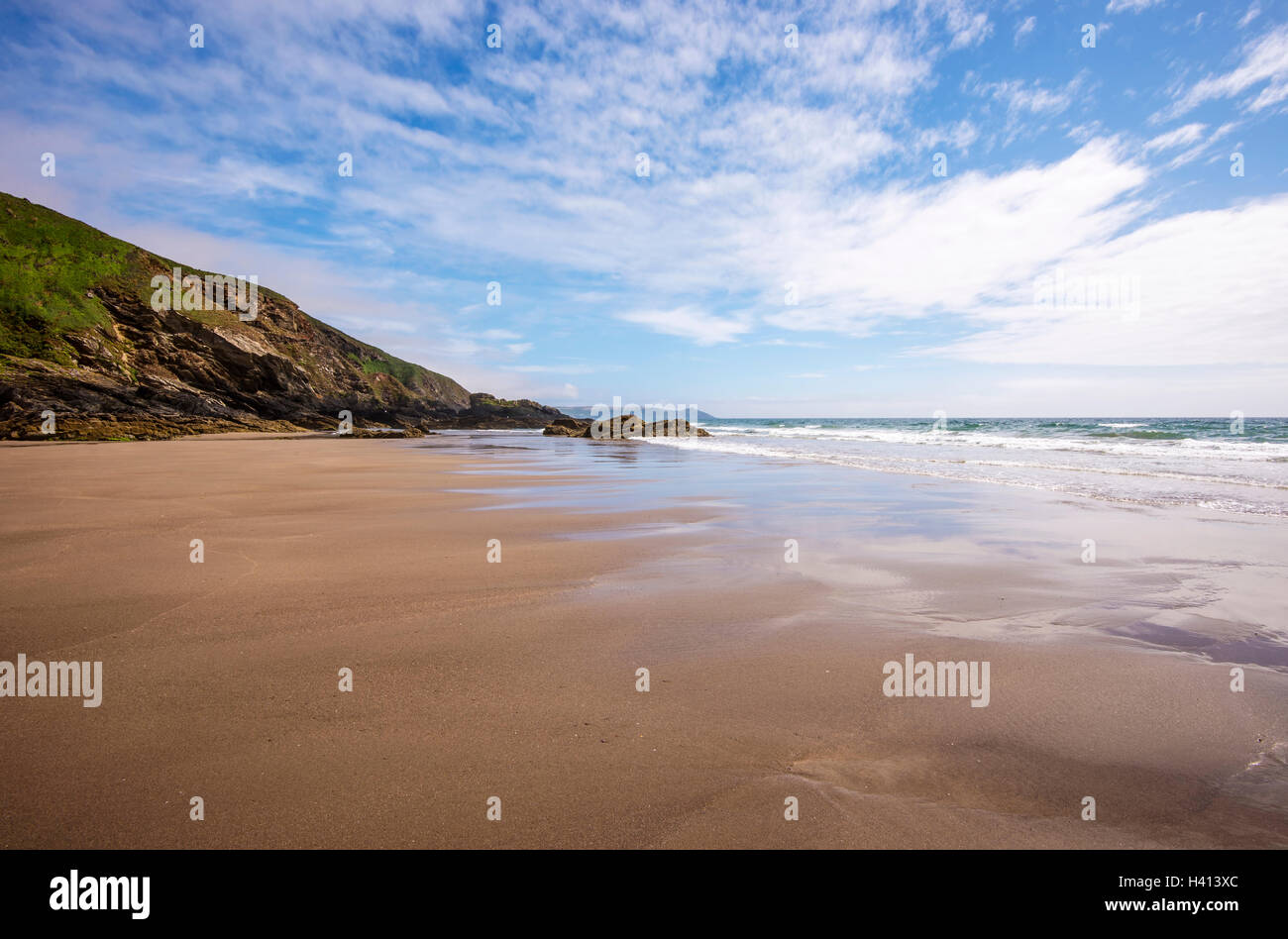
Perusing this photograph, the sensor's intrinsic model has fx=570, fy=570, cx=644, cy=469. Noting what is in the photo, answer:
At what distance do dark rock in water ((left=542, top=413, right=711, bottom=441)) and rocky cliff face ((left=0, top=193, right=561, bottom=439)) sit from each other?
21641mm

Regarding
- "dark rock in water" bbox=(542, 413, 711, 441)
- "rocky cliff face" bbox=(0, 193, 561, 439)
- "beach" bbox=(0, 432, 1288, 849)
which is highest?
"rocky cliff face" bbox=(0, 193, 561, 439)

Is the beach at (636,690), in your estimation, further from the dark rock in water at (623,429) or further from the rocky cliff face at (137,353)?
the dark rock in water at (623,429)

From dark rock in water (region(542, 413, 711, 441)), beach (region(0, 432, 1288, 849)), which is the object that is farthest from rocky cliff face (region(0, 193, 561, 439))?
beach (region(0, 432, 1288, 849))

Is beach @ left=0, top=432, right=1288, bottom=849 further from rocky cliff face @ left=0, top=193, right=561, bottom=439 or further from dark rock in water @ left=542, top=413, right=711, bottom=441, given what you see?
dark rock in water @ left=542, top=413, right=711, bottom=441

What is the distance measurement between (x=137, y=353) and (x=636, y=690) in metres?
57.0

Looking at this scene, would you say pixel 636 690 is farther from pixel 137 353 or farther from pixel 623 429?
pixel 137 353

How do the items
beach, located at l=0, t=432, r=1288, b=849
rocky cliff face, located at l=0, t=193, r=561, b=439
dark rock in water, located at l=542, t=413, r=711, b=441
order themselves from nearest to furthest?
beach, located at l=0, t=432, r=1288, b=849
rocky cliff face, located at l=0, t=193, r=561, b=439
dark rock in water, located at l=542, t=413, r=711, b=441

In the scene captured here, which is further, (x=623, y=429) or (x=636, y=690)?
(x=623, y=429)

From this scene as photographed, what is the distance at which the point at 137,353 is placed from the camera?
144ft

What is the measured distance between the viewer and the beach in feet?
7.98

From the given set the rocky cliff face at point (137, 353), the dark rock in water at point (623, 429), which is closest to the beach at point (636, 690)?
the rocky cliff face at point (137, 353)

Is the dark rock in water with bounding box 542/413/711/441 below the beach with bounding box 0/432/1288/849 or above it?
above

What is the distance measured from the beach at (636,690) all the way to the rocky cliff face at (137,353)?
32429 mm

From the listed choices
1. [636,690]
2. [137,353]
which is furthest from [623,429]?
[636,690]
